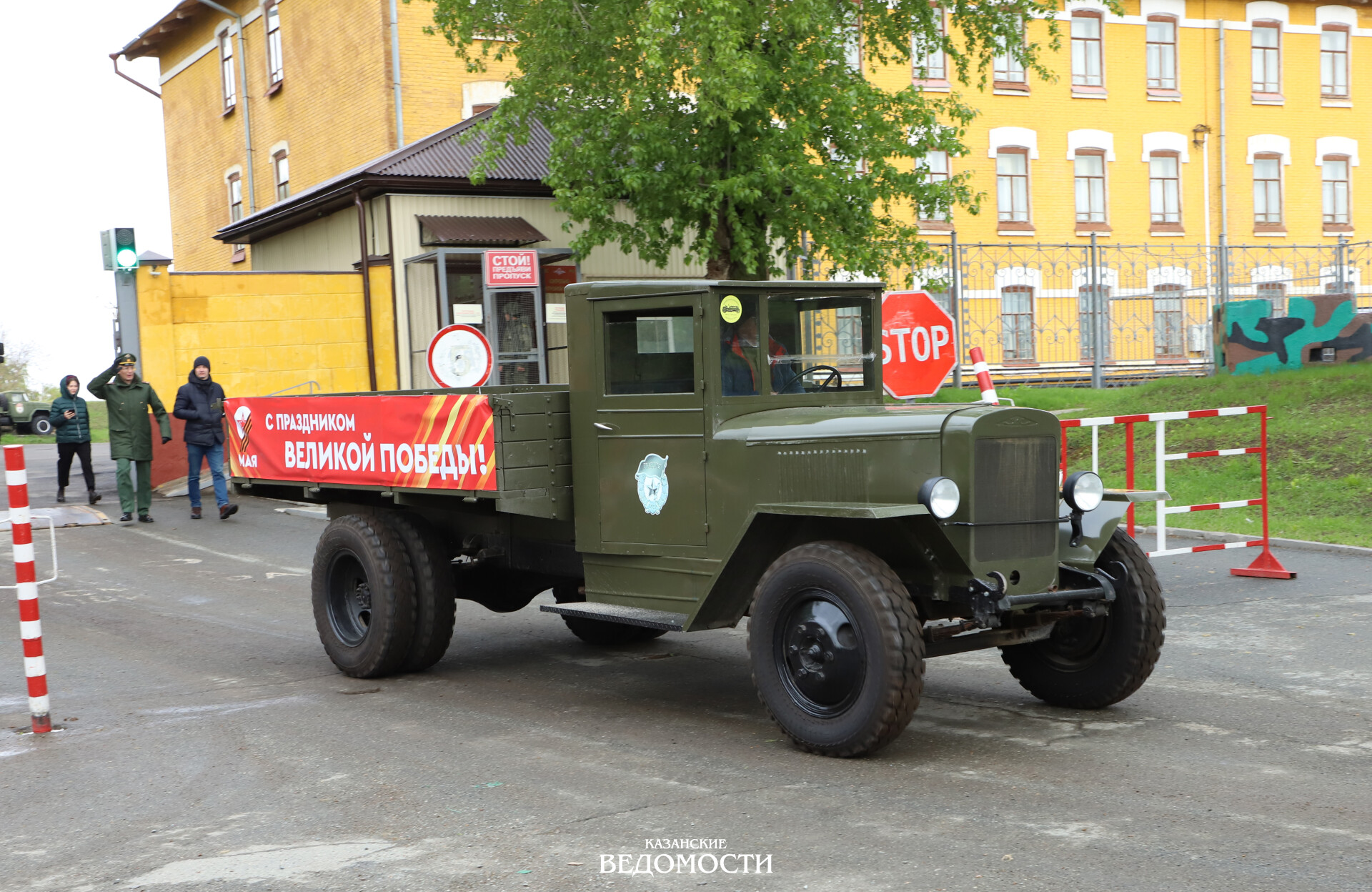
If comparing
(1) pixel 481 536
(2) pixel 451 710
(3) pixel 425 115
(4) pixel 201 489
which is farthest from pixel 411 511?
(3) pixel 425 115

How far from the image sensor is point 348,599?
25.7ft

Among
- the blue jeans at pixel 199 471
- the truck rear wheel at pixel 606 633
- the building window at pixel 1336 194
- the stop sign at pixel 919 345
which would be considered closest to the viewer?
the truck rear wheel at pixel 606 633

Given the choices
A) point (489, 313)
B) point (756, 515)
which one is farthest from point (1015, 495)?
point (489, 313)

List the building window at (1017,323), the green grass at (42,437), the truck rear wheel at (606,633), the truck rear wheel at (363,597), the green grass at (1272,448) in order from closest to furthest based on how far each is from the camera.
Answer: the truck rear wheel at (363,597), the truck rear wheel at (606,633), the green grass at (1272,448), the building window at (1017,323), the green grass at (42,437)

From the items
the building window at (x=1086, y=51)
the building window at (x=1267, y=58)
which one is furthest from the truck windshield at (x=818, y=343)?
the building window at (x=1267, y=58)

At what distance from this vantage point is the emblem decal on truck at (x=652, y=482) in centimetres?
643

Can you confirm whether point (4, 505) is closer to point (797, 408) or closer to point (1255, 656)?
point (797, 408)

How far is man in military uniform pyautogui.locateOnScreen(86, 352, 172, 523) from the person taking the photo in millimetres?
15203

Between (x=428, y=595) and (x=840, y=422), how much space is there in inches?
113

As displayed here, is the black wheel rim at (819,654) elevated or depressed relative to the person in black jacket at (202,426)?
depressed

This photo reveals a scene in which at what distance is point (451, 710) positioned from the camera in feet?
21.8

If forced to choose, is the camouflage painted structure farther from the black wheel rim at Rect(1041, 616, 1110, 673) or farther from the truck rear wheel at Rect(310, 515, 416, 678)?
the truck rear wheel at Rect(310, 515, 416, 678)

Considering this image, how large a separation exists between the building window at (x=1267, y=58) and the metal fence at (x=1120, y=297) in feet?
14.6

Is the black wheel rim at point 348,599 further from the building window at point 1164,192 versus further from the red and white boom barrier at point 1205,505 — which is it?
the building window at point 1164,192
